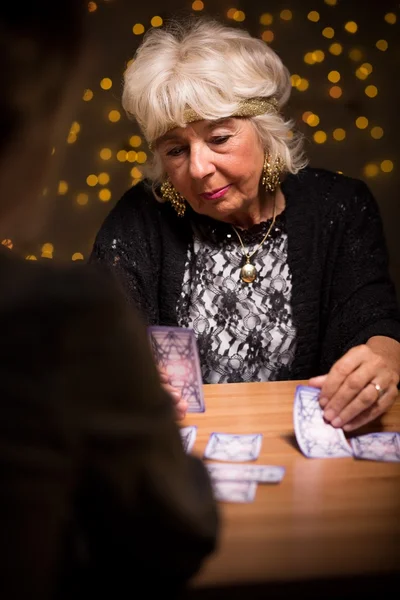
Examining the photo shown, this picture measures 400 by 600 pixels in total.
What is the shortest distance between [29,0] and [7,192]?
221 mm

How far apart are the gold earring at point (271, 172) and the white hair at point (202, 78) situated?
23 mm

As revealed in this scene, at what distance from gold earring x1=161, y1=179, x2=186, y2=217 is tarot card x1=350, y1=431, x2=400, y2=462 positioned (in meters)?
1.09

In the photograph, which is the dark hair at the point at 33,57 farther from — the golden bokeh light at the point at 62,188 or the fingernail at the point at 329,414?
the golden bokeh light at the point at 62,188

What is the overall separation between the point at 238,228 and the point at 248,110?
40 cm

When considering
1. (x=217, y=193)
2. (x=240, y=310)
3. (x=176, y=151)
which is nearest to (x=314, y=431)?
(x=240, y=310)

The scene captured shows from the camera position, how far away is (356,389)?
162 cm

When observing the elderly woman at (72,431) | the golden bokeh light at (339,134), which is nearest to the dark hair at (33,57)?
the elderly woman at (72,431)

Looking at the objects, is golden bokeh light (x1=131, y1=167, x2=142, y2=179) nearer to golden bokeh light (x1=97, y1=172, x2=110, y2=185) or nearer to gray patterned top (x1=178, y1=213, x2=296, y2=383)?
golden bokeh light (x1=97, y1=172, x2=110, y2=185)

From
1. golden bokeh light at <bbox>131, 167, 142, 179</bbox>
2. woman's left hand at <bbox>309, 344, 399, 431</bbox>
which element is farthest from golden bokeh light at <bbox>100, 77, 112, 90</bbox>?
woman's left hand at <bbox>309, 344, 399, 431</bbox>

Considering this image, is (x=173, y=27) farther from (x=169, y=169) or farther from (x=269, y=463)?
(x=269, y=463)

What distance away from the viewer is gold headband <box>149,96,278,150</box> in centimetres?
210

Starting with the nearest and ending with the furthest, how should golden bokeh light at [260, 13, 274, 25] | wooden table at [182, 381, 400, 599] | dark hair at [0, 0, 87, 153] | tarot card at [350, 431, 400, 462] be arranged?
dark hair at [0, 0, 87, 153] < wooden table at [182, 381, 400, 599] < tarot card at [350, 431, 400, 462] < golden bokeh light at [260, 13, 274, 25]

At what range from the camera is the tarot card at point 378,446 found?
143 cm

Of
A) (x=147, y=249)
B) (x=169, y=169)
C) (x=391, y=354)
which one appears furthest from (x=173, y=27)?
(x=391, y=354)
